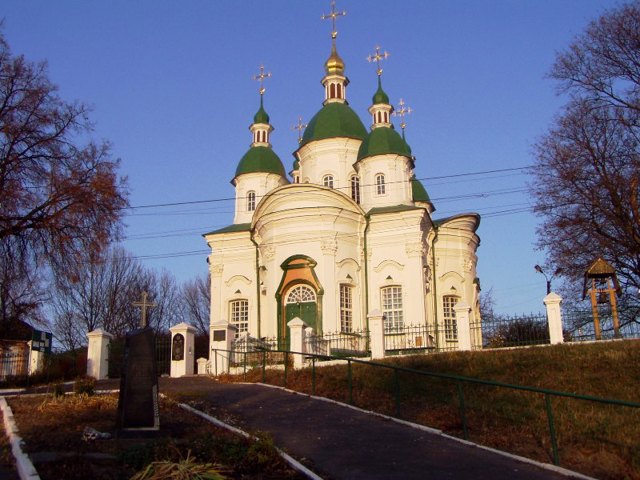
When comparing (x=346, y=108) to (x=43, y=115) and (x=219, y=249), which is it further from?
(x=43, y=115)

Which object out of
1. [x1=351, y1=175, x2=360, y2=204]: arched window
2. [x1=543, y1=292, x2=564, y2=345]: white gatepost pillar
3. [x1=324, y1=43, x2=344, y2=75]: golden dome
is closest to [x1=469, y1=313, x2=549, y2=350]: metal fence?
[x1=543, y1=292, x2=564, y2=345]: white gatepost pillar

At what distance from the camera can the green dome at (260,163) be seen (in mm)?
34406

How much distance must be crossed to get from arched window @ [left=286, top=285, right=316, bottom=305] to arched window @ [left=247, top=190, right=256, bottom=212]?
7.49 meters

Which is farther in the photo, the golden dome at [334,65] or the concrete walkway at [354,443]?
the golden dome at [334,65]

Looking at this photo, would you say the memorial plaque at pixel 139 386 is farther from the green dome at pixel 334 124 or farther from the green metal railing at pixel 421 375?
the green dome at pixel 334 124

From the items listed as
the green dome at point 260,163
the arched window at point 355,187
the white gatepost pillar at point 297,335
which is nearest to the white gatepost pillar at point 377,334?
the white gatepost pillar at point 297,335

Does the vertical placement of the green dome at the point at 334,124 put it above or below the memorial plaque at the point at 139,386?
above

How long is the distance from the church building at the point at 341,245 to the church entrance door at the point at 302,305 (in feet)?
0.13

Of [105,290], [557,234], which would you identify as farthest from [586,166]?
[105,290]

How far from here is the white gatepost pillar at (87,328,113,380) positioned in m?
21.9

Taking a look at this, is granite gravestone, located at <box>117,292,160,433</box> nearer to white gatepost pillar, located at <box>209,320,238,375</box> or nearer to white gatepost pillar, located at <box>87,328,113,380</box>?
white gatepost pillar, located at <box>209,320,238,375</box>

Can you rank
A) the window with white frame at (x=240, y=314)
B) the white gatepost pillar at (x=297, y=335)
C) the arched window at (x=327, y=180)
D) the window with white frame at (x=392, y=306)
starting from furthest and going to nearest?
the arched window at (x=327, y=180) < the window with white frame at (x=240, y=314) < the window with white frame at (x=392, y=306) < the white gatepost pillar at (x=297, y=335)

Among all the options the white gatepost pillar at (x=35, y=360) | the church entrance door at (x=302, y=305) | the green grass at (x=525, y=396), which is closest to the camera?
the green grass at (x=525, y=396)

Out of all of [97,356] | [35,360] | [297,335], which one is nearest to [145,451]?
[297,335]
